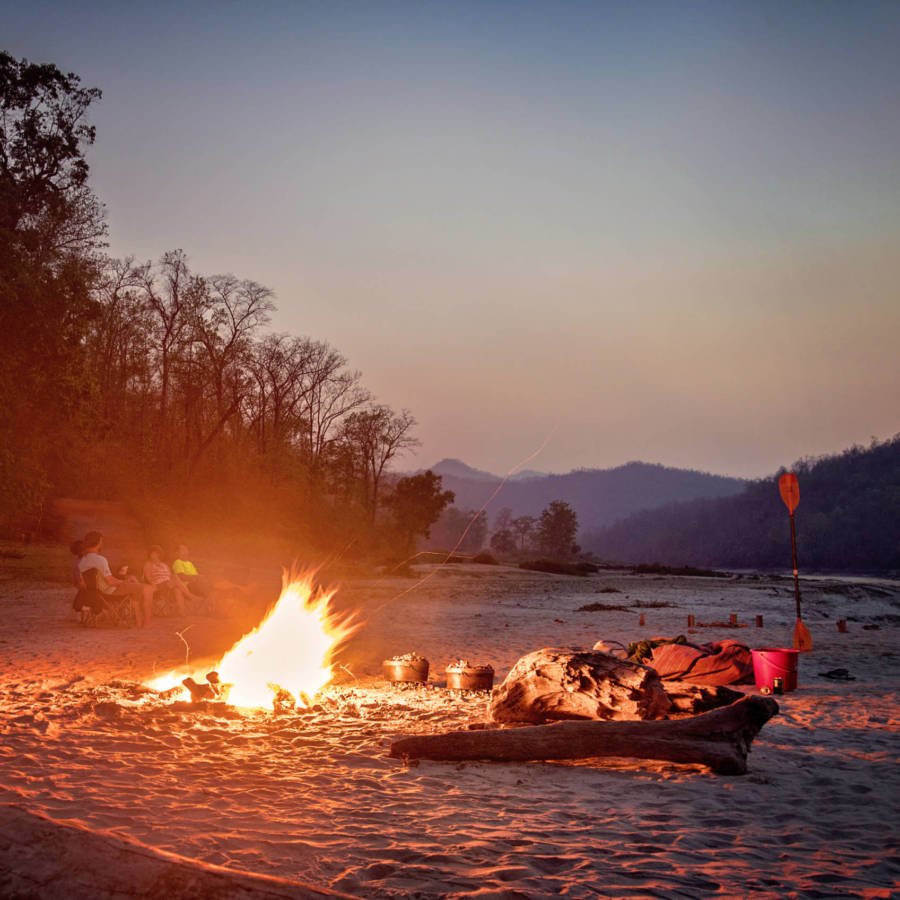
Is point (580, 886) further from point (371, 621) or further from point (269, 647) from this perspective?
point (371, 621)

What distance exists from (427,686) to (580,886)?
601cm

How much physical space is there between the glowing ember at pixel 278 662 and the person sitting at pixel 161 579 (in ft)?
16.2

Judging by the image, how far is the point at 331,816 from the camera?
486 cm

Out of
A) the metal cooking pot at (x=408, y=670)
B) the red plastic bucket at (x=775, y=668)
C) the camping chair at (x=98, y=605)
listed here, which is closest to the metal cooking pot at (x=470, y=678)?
the metal cooking pot at (x=408, y=670)

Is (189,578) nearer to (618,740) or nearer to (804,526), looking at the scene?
(618,740)

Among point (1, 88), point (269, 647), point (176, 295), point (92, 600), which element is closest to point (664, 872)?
point (269, 647)

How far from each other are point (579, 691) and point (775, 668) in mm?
3953

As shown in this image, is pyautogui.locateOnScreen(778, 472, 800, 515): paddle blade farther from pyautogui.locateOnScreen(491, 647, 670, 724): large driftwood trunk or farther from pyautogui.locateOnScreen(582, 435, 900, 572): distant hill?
pyautogui.locateOnScreen(582, 435, 900, 572): distant hill

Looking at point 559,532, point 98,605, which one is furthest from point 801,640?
point 559,532

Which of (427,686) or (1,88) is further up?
(1,88)

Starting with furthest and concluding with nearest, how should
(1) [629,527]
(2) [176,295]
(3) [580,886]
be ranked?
(1) [629,527], (2) [176,295], (3) [580,886]

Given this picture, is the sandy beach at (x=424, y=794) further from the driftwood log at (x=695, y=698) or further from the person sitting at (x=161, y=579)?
the person sitting at (x=161, y=579)

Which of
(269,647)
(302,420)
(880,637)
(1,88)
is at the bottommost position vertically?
(880,637)

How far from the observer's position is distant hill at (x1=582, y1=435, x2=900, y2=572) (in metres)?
87.8
